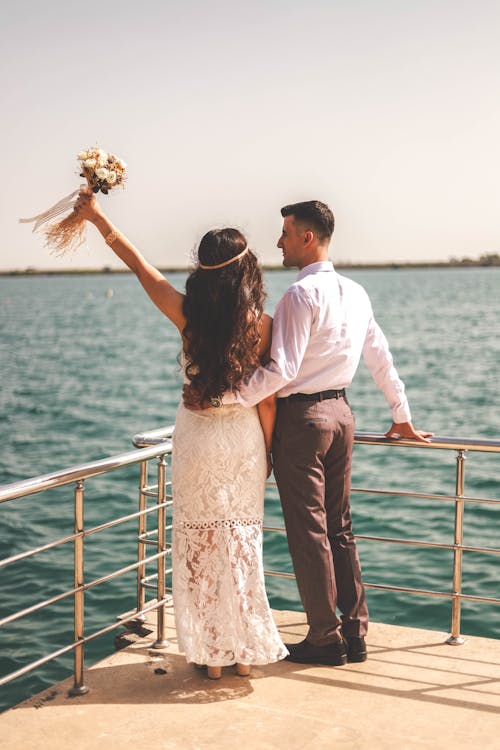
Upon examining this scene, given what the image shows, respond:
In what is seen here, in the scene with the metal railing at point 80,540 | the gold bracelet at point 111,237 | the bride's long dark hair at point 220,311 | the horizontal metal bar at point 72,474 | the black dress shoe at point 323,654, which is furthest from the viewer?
the black dress shoe at point 323,654

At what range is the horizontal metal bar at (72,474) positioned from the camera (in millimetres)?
3238

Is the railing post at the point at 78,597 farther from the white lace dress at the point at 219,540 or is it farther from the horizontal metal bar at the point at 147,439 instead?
the horizontal metal bar at the point at 147,439

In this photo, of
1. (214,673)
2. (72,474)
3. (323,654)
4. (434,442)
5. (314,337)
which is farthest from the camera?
(434,442)

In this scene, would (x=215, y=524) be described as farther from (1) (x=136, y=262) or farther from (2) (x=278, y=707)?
(1) (x=136, y=262)

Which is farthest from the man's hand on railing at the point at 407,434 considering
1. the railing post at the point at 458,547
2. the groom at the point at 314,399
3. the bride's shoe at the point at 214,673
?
the bride's shoe at the point at 214,673

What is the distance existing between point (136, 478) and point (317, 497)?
31.6 ft

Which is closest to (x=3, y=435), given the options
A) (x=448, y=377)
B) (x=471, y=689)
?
(x=448, y=377)

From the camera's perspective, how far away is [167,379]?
91.5 feet

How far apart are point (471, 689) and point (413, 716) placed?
386mm

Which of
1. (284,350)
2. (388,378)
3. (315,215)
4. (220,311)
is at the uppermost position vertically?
(315,215)

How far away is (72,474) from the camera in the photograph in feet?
11.8

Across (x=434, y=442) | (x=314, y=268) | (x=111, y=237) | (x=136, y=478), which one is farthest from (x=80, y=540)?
(x=136, y=478)

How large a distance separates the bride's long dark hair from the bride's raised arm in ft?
0.18

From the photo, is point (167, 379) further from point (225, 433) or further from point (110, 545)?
point (225, 433)
